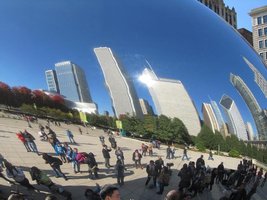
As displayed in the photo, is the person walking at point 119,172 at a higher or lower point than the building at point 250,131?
lower

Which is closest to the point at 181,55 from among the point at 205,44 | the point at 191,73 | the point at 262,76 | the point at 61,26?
the point at 191,73

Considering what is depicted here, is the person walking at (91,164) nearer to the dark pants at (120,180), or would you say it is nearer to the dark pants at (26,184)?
the dark pants at (120,180)

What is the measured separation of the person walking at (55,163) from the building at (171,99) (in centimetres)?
77

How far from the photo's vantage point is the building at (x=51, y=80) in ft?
10.6

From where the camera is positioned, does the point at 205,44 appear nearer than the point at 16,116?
No

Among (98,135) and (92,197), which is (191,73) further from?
(92,197)

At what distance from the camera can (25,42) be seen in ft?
10.6

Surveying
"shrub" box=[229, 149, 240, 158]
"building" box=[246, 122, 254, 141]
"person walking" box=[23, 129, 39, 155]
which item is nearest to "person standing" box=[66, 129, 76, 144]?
"person walking" box=[23, 129, 39, 155]

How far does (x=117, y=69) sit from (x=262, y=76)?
183 centimetres

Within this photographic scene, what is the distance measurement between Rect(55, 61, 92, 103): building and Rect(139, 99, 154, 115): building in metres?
0.36

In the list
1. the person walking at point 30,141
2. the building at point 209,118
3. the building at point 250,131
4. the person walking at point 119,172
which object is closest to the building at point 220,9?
the building at point 250,131

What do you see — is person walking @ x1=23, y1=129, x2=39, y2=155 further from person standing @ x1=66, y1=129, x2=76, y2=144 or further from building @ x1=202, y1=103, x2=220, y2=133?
building @ x1=202, y1=103, x2=220, y2=133

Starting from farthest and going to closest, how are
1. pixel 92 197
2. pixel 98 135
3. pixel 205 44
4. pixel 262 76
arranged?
1. pixel 262 76
2. pixel 205 44
3. pixel 98 135
4. pixel 92 197

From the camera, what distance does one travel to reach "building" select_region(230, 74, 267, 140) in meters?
3.90
